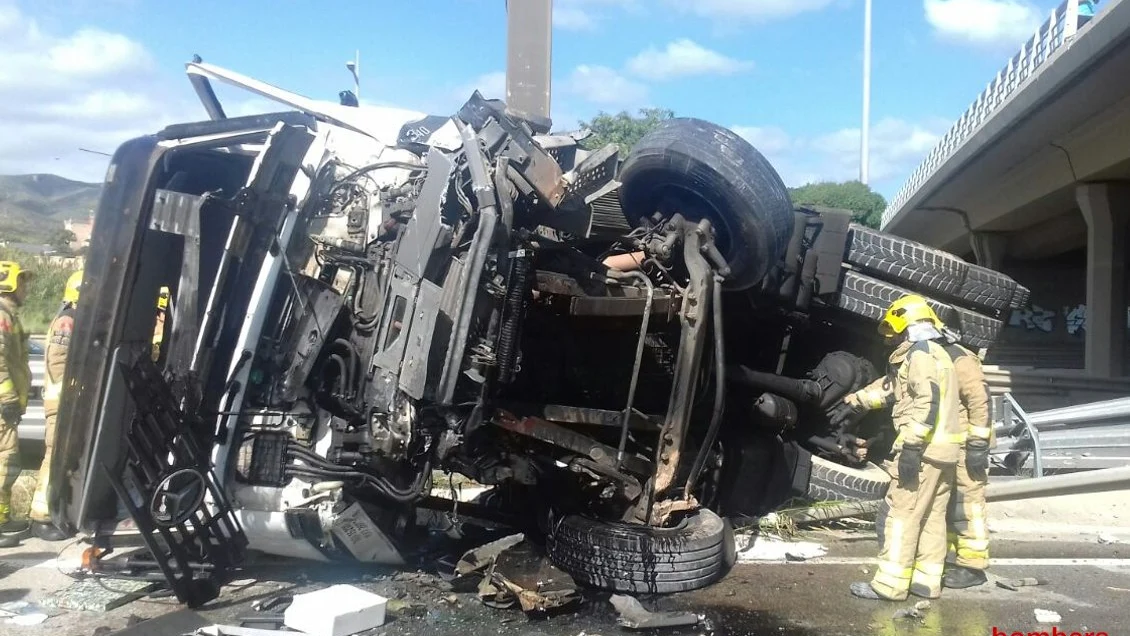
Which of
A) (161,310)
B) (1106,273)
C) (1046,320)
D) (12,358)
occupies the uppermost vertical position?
(1106,273)

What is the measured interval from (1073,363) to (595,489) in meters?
21.4

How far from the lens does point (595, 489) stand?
4266 mm

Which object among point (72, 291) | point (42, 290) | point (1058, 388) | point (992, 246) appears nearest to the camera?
point (72, 291)

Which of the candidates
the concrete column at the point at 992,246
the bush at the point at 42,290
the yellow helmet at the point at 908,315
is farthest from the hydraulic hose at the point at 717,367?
the concrete column at the point at 992,246

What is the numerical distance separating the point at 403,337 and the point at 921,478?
256cm

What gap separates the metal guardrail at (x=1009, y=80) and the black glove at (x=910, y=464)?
25.4 feet

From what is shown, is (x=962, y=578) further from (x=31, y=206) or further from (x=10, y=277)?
(x=31, y=206)

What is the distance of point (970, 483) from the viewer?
4.30 metres

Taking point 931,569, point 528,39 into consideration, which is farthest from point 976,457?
point 528,39

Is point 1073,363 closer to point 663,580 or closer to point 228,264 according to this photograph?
point 663,580

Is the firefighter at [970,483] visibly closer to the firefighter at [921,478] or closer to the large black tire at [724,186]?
→ the firefighter at [921,478]

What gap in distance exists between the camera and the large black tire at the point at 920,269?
528 centimetres

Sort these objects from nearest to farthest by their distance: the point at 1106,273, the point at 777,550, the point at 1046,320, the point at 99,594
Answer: the point at 99,594 → the point at 777,550 → the point at 1106,273 → the point at 1046,320

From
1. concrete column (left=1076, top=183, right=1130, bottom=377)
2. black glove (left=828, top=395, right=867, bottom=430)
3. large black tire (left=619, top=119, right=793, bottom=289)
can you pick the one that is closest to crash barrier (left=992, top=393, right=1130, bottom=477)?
black glove (left=828, top=395, right=867, bottom=430)
